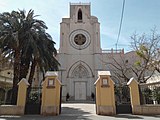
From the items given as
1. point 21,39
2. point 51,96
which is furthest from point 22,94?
point 21,39

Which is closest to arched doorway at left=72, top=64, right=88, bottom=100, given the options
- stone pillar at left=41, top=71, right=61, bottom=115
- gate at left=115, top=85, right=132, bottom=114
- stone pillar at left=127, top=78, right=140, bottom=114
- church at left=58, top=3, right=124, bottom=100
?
church at left=58, top=3, right=124, bottom=100

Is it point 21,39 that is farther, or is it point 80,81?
point 80,81

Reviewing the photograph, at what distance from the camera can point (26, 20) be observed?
1596cm

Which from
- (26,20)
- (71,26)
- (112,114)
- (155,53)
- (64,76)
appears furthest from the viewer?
(71,26)

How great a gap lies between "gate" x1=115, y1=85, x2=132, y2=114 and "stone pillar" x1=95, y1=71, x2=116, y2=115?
0.57 metres

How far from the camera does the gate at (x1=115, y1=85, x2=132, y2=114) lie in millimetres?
11719

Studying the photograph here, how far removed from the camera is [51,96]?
1173cm

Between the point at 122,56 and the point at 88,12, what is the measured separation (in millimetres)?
10920

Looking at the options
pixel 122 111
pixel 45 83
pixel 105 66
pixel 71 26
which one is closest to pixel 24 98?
pixel 45 83

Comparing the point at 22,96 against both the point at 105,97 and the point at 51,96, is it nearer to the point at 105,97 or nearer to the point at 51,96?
the point at 51,96

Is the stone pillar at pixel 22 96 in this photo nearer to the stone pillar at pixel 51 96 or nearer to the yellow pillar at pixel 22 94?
the yellow pillar at pixel 22 94

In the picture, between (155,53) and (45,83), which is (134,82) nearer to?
(45,83)

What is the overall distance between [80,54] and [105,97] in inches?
815

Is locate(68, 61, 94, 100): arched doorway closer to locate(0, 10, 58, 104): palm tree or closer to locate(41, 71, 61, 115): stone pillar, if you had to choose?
locate(0, 10, 58, 104): palm tree
